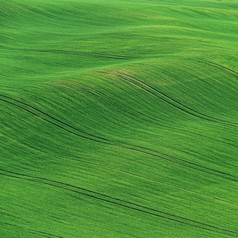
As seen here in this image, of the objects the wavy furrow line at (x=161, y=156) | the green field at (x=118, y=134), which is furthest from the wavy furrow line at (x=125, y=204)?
the wavy furrow line at (x=161, y=156)

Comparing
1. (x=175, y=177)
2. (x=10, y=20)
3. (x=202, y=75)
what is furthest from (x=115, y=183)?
(x=10, y=20)

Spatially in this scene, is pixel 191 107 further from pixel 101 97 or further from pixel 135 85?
pixel 101 97

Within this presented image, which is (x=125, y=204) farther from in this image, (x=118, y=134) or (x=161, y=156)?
(x=118, y=134)

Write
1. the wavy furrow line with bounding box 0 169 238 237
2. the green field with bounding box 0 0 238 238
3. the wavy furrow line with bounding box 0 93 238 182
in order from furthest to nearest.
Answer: the wavy furrow line with bounding box 0 93 238 182
the green field with bounding box 0 0 238 238
the wavy furrow line with bounding box 0 169 238 237

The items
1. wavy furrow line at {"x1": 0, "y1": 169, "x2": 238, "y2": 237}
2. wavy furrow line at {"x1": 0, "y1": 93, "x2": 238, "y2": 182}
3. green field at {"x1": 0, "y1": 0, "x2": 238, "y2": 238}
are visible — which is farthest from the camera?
wavy furrow line at {"x1": 0, "y1": 93, "x2": 238, "y2": 182}

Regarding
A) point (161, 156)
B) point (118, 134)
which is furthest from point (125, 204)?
point (118, 134)

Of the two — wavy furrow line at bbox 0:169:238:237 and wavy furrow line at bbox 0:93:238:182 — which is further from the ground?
wavy furrow line at bbox 0:93:238:182

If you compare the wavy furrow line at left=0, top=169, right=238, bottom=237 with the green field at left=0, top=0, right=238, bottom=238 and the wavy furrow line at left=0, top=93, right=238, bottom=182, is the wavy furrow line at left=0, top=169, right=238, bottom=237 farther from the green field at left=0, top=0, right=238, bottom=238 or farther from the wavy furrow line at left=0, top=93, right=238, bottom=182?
the wavy furrow line at left=0, top=93, right=238, bottom=182

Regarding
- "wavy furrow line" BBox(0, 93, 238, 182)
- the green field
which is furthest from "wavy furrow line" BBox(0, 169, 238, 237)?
"wavy furrow line" BBox(0, 93, 238, 182)

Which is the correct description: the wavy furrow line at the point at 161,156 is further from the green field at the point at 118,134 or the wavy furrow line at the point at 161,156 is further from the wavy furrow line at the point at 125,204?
the wavy furrow line at the point at 125,204
